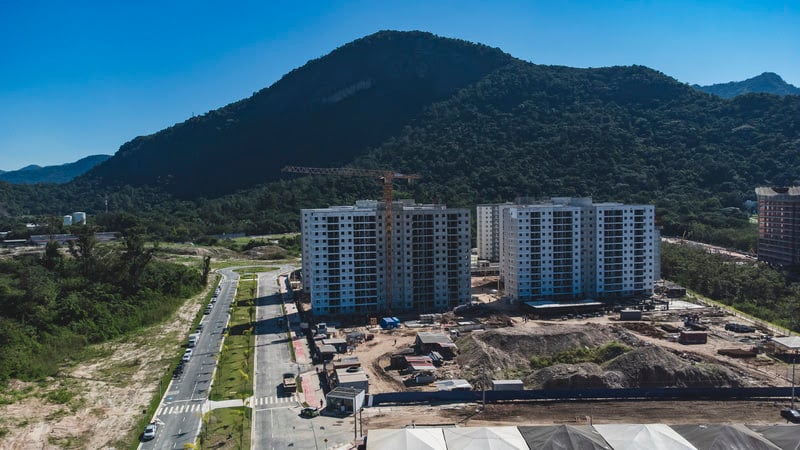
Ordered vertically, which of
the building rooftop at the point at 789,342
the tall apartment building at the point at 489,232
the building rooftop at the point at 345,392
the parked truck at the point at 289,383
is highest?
the tall apartment building at the point at 489,232

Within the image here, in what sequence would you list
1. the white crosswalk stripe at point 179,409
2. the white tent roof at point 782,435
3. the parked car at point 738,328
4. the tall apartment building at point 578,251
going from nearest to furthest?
the white tent roof at point 782,435 → the white crosswalk stripe at point 179,409 → the parked car at point 738,328 → the tall apartment building at point 578,251

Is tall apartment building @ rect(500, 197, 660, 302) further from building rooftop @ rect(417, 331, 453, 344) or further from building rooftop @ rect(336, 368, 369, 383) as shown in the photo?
building rooftop @ rect(336, 368, 369, 383)

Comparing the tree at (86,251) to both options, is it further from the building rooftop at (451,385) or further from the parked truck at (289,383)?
the building rooftop at (451,385)

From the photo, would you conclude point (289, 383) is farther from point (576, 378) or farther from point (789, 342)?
point (789, 342)

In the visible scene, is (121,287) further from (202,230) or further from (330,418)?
(202,230)

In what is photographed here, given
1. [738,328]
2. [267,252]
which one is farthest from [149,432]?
[267,252]

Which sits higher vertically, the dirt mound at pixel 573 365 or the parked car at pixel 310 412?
the dirt mound at pixel 573 365

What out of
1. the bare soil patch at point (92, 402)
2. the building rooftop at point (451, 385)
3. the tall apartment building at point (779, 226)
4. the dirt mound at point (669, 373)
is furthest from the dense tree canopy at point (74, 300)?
the tall apartment building at point (779, 226)
